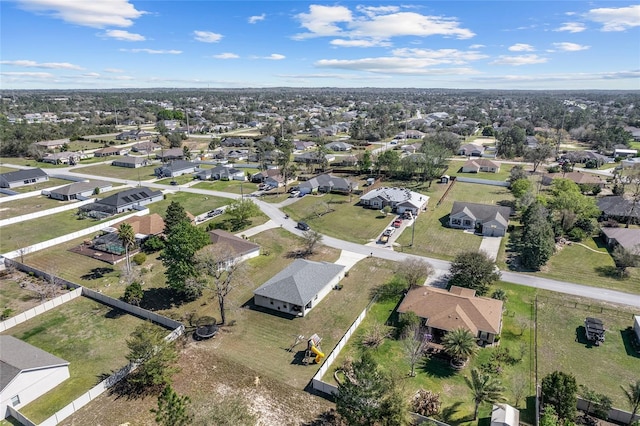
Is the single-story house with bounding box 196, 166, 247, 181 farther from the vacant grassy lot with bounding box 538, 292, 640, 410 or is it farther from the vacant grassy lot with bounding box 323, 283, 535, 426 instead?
the vacant grassy lot with bounding box 538, 292, 640, 410

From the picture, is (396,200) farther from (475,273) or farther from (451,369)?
(451,369)

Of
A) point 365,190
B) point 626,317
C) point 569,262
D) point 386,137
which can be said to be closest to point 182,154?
point 365,190

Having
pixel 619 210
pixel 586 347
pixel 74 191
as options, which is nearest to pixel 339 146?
pixel 74 191

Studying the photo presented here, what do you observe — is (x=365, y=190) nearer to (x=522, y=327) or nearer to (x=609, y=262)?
(x=609, y=262)

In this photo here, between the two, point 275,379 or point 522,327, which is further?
point 522,327

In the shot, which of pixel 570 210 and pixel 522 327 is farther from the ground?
pixel 570 210

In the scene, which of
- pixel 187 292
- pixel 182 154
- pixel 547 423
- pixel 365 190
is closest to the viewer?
pixel 547 423

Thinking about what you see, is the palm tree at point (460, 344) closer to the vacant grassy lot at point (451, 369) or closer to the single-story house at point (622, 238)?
the vacant grassy lot at point (451, 369)
